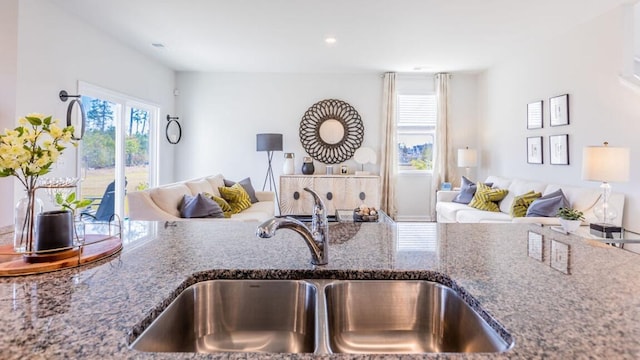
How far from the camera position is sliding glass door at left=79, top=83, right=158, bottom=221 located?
394 centimetres

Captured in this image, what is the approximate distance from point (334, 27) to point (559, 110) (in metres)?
2.81

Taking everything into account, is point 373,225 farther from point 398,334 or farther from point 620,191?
point 620,191

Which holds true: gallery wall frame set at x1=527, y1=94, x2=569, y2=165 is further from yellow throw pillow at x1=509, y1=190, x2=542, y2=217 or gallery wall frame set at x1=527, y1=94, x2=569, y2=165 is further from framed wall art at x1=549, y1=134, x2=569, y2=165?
yellow throw pillow at x1=509, y1=190, x2=542, y2=217

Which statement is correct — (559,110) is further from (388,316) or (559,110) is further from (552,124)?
(388,316)

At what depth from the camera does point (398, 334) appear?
1.00m

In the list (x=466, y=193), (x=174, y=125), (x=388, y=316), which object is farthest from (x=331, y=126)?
(x=388, y=316)

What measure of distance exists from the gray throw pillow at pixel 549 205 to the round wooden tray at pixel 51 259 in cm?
370

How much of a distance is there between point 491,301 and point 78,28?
179 inches

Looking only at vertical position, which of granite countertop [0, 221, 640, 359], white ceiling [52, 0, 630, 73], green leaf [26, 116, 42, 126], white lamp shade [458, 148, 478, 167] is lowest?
granite countertop [0, 221, 640, 359]

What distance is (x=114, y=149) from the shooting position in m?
4.43

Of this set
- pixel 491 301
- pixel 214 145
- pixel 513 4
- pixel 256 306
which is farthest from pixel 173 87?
pixel 491 301

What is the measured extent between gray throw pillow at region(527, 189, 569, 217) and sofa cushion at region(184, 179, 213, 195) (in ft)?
11.8

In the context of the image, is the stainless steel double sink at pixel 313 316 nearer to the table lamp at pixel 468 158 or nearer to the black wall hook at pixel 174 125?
the table lamp at pixel 468 158

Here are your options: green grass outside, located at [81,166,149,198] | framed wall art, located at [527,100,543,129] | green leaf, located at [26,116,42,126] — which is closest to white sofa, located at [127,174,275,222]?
green grass outside, located at [81,166,149,198]
